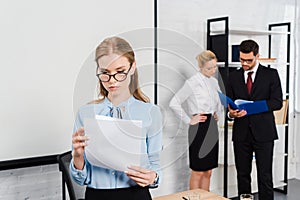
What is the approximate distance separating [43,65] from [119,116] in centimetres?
104

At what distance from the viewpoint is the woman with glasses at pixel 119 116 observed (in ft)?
4.73

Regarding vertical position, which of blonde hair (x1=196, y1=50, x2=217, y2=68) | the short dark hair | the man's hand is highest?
the short dark hair

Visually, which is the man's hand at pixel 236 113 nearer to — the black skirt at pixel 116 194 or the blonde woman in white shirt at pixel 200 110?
the blonde woman in white shirt at pixel 200 110

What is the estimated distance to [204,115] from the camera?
10.5 ft

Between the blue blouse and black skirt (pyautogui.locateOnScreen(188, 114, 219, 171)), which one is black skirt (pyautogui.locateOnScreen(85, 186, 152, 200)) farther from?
black skirt (pyautogui.locateOnScreen(188, 114, 219, 171))

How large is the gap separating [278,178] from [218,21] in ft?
5.71

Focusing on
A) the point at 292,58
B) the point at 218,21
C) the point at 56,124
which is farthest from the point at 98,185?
the point at 292,58

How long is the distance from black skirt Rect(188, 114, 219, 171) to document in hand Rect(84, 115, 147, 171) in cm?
181

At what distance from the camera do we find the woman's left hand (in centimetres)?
146

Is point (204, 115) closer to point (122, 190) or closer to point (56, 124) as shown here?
point (56, 124)

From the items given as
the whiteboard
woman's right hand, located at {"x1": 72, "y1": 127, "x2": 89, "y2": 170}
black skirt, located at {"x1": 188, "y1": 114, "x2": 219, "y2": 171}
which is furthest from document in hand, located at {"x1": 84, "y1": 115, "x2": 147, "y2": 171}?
black skirt, located at {"x1": 188, "y1": 114, "x2": 219, "y2": 171}

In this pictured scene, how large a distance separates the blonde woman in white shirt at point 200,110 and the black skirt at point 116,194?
1.67 meters

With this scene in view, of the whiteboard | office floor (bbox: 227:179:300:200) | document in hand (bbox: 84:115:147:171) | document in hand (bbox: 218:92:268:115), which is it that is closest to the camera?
document in hand (bbox: 84:115:147:171)

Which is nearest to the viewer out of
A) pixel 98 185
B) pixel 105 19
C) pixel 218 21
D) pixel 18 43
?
pixel 98 185
